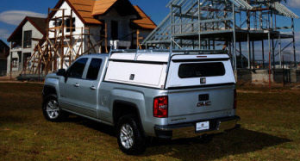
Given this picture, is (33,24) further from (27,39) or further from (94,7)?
(94,7)

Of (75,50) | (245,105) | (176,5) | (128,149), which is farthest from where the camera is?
(75,50)

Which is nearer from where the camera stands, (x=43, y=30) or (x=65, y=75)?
(x=65, y=75)

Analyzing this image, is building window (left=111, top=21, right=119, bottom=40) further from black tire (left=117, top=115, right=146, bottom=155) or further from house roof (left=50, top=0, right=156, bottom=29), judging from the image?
black tire (left=117, top=115, right=146, bottom=155)

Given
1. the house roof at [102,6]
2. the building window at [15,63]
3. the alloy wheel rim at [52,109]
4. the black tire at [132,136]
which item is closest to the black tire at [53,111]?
the alloy wheel rim at [52,109]

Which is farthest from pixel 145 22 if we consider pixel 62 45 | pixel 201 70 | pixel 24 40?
pixel 201 70

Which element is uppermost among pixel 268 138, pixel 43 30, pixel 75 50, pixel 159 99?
pixel 43 30

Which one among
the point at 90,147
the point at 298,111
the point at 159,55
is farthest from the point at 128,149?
the point at 298,111

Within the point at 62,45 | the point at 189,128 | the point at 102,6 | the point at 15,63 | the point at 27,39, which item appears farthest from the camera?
the point at 15,63

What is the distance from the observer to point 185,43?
117 ft

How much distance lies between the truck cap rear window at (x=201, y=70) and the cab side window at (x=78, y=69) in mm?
3219

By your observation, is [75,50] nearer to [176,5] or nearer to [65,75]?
[176,5]

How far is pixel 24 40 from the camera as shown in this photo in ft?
153

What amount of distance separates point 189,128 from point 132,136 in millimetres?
1182

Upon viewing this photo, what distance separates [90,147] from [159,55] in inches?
101
